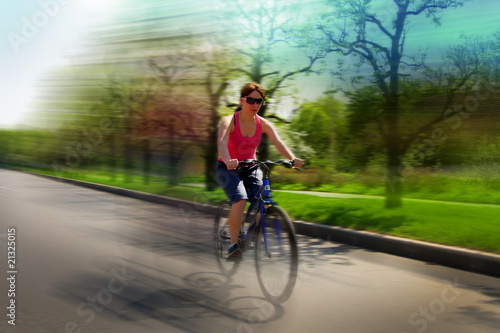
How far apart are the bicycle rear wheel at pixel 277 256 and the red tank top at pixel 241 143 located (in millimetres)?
686

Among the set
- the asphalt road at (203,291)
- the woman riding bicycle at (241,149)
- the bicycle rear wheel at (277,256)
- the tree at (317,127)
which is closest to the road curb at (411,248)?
the asphalt road at (203,291)

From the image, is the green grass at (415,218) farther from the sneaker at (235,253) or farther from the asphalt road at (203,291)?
the sneaker at (235,253)

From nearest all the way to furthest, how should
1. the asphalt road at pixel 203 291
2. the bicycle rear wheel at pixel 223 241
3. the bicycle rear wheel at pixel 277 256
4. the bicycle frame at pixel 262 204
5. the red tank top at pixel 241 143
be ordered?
the asphalt road at pixel 203 291
the bicycle rear wheel at pixel 277 256
the bicycle frame at pixel 262 204
the red tank top at pixel 241 143
the bicycle rear wheel at pixel 223 241

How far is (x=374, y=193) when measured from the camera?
14.3 metres

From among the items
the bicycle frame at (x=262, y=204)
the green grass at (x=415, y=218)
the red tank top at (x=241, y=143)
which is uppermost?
the red tank top at (x=241, y=143)

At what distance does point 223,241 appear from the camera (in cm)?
527

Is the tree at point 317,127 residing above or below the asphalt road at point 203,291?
above

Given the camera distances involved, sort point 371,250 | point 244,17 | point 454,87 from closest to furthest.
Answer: point 371,250, point 454,87, point 244,17

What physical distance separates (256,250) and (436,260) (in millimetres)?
2667

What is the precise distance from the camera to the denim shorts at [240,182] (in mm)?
4625

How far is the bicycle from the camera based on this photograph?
4227 millimetres

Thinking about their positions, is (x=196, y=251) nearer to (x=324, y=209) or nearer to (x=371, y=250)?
(x=371, y=250)

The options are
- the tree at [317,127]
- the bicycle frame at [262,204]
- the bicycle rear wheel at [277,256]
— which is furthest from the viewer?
the tree at [317,127]

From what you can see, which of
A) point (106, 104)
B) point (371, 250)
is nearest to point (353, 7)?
point (371, 250)
